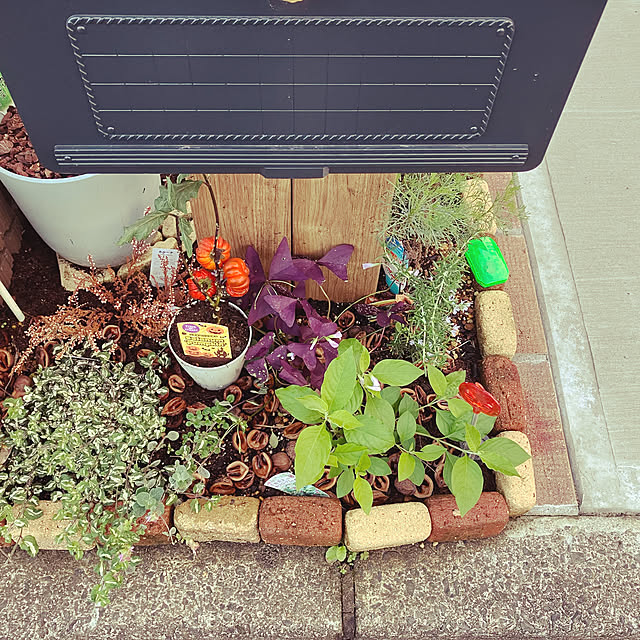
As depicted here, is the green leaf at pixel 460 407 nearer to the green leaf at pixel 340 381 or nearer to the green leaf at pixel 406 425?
the green leaf at pixel 406 425

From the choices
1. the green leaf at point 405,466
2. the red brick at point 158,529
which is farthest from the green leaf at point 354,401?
the red brick at point 158,529

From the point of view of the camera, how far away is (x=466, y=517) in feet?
5.82

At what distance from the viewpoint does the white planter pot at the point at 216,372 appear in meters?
1.79

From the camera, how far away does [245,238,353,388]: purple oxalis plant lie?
5.56 feet

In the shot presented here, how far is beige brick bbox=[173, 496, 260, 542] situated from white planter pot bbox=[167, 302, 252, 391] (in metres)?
0.34

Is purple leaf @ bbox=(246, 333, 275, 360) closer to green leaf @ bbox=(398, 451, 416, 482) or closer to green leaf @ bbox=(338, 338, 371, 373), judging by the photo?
green leaf @ bbox=(338, 338, 371, 373)

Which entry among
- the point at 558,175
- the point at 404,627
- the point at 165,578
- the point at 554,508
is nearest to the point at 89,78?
the point at 165,578

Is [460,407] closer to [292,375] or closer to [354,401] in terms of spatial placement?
[354,401]

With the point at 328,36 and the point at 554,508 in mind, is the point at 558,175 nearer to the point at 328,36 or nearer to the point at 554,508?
the point at 554,508

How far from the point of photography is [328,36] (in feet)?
3.36

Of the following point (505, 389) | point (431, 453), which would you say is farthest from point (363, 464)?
point (505, 389)

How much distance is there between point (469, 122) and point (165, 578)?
144cm

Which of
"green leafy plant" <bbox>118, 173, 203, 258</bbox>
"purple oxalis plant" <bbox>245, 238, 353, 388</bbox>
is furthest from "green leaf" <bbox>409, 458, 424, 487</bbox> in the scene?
"green leafy plant" <bbox>118, 173, 203, 258</bbox>

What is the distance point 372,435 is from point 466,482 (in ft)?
0.84
